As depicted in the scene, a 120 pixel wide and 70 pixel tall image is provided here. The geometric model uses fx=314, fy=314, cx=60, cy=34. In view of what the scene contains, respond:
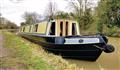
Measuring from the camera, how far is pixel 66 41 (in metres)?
14.6

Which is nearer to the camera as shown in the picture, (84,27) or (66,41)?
(66,41)

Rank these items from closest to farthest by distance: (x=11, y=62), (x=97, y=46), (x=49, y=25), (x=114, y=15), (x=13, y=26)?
1. (x=11, y=62)
2. (x=97, y=46)
3. (x=49, y=25)
4. (x=114, y=15)
5. (x=13, y=26)

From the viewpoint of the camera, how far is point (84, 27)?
4856 cm

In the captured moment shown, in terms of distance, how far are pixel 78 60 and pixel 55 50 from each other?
4.61 feet

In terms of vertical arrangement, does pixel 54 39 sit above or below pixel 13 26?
above

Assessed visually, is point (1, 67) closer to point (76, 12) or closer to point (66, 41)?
point (66, 41)

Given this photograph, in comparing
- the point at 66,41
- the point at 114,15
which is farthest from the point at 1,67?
the point at 114,15

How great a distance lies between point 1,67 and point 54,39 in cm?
676

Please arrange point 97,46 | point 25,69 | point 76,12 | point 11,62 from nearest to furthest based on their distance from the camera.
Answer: point 25,69, point 11,62, point 97,46, point 76,12

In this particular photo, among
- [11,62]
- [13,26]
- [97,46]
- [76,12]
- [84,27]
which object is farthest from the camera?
[13,26]

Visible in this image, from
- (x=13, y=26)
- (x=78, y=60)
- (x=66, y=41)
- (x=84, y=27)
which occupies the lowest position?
(x=13, y=26)

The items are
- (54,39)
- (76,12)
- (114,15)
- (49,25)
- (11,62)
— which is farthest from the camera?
(76,12)

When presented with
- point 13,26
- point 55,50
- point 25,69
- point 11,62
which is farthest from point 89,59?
point 13,26

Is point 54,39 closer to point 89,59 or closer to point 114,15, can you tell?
point 89,59
